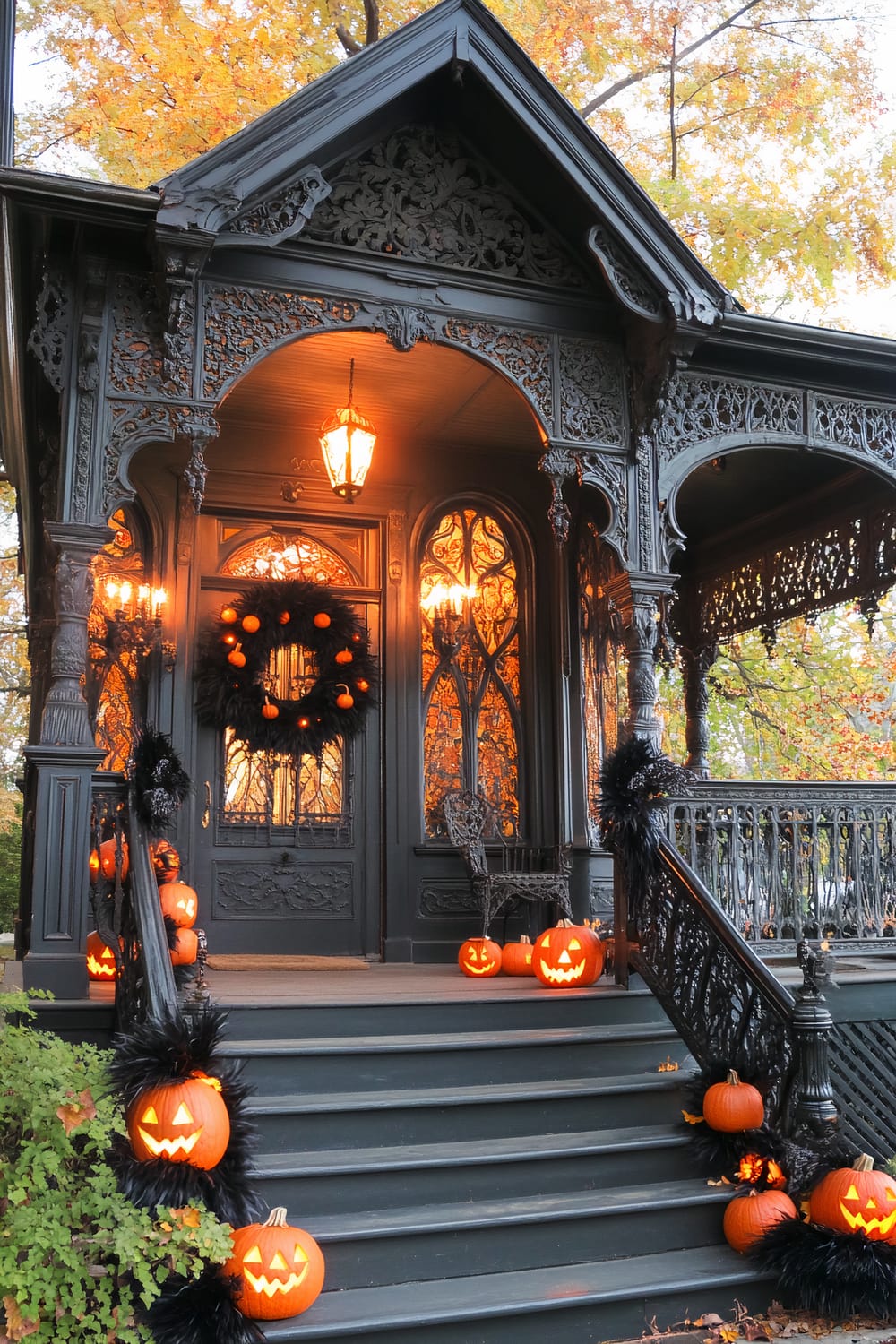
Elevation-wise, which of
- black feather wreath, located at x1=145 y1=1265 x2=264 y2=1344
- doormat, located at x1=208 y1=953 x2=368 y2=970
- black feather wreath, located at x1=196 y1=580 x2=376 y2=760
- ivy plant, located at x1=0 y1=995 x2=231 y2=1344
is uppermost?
black feather wreath, located at x1=196 y1=580 x2=376 y2=760

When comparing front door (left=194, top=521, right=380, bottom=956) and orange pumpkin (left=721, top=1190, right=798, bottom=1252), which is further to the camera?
front door (left=194, top=521, right=380, bottom=956)

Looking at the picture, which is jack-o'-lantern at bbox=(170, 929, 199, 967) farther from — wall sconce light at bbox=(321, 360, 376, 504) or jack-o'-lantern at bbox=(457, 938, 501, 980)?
wall sconce light at bbox=(321, 360, 376, 504)

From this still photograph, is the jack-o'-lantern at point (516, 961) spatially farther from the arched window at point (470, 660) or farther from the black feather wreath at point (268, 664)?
the black feather wreath at point (268, 664)

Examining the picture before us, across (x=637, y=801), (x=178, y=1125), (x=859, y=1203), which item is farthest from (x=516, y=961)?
(x=178, y=1125)

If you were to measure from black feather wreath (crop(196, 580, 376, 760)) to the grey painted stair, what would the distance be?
2.72 m

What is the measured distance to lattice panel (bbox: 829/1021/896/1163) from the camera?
5.34m

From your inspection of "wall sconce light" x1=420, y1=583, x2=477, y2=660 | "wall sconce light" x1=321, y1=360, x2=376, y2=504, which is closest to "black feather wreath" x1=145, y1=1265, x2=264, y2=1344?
"wall sconce light" x1=321, y1=360, x2=376, y2=504

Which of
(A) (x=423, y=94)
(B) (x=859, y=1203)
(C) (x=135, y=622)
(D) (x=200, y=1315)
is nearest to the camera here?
(D) (x=200, y=1315)

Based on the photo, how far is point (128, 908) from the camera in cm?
494

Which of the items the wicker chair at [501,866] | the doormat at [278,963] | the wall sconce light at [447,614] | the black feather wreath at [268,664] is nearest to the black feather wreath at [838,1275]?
the wicker chair at [501,866]

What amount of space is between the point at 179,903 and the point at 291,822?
1.37 m

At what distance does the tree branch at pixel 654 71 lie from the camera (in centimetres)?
1421

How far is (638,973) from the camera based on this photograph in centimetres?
561

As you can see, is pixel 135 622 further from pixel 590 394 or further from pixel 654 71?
pixel 654 71
